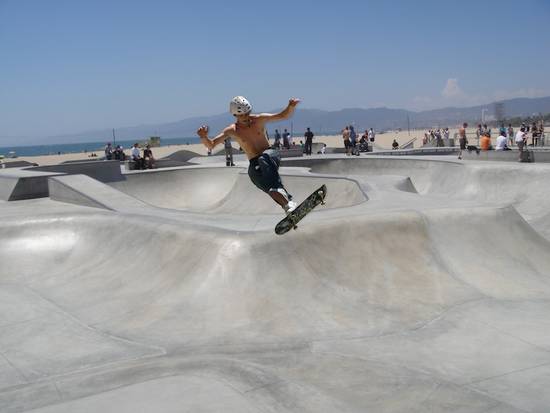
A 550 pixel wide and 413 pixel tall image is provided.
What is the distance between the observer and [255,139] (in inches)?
284

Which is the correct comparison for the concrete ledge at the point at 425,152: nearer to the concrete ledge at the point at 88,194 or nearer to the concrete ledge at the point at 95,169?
the concrete ledge at the point at 95,169

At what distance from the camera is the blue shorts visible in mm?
7199

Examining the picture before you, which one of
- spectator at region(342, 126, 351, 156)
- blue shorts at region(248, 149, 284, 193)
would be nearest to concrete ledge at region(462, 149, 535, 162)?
spectator at region(342, 126, 351, 156)

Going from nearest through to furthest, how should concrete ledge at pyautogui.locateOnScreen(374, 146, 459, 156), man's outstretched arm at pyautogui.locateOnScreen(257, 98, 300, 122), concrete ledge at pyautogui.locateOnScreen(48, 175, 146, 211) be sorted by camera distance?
man's outstretched arm at pyautogui.locateOnScreen(257, 98, 300, 122)
concrete ledge at pyautogui.locateOnScreen(48, 175, 146, 211)
concrete ledge at pyautogui.locateOnScreen(374, 146, 459, 156)

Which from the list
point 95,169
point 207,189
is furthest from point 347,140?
point 95,169

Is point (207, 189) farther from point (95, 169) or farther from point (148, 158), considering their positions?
point (148, 158)

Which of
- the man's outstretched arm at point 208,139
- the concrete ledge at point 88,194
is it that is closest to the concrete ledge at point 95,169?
the concrete ledge at point 88,194

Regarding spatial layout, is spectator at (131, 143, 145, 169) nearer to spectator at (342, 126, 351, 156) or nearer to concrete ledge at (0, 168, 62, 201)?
concrete ledge at (0, 168, 62, 201)

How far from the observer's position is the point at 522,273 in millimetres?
9250

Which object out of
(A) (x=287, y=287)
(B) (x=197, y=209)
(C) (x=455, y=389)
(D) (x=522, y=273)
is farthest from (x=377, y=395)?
(B) (x=197, y=209)

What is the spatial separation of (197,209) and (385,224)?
1286 centimetres

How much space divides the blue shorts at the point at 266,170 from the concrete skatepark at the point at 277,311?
144 centimetres

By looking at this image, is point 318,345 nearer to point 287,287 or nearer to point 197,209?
point 287,287

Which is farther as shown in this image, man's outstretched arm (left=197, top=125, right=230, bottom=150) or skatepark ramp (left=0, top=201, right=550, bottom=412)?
man's outstretched arm (left=197, top=125, right=230, bottom=150)
